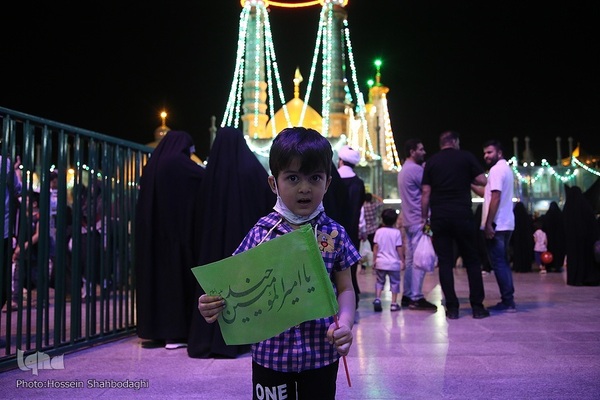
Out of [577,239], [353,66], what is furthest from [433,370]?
[353,66]

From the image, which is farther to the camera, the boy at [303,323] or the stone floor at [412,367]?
the stone floor at [412,367]

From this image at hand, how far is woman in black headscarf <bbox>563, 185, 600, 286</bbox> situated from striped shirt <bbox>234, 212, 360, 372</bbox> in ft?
27.4

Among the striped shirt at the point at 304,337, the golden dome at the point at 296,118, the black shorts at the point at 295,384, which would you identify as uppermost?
the golden dome at the point at 296,118

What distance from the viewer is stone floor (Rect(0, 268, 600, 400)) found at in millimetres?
2889

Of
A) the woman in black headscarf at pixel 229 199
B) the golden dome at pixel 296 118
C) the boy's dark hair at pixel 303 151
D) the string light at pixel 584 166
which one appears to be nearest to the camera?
the boy's dark hair at pixel 303 151

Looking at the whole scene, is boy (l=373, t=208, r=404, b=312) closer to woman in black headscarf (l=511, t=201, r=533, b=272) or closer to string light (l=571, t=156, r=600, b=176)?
woman in black headscarf (l=511, t=201, r=533, b=272)

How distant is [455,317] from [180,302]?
103 inches

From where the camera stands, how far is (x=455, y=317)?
5453 mm

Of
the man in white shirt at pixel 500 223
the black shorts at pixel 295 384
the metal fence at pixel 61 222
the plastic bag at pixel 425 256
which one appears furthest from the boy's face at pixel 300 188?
the man in white shirt at pixel 500 223

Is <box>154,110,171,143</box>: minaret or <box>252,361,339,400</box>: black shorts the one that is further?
<box>154,110,171,143</box>: minaret

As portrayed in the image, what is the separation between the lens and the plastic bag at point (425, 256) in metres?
5.89

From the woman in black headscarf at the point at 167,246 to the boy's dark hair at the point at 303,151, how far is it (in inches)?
102

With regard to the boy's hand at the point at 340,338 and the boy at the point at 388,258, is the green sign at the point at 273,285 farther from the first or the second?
the boy at the point at 388,258

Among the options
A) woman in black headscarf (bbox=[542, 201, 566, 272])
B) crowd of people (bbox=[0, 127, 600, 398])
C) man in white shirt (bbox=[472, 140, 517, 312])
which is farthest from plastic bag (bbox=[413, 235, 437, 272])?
woman in black headscarf (bbox=[542, 201, 566, 272])
